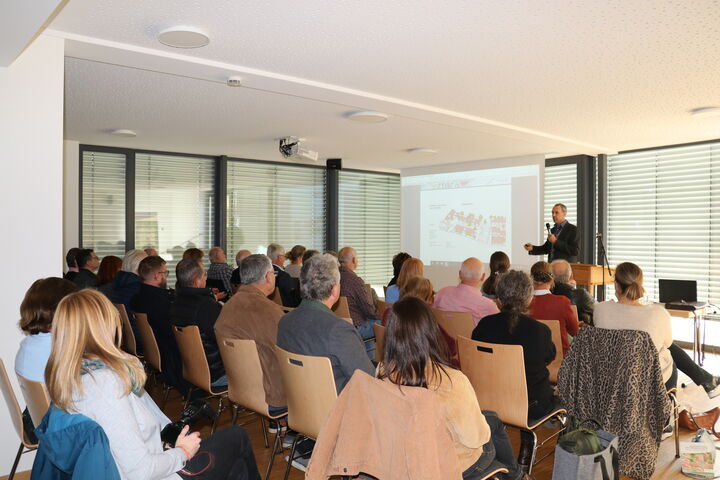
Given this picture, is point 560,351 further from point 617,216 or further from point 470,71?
point 617,216

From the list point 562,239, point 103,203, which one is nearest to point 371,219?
point 562,239

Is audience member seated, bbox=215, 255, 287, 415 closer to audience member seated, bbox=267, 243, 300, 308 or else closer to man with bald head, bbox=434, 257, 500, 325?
man with bald head, bbox=434, 257, 500, 325

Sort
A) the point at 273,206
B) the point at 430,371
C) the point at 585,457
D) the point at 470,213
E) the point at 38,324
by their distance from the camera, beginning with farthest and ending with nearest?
the point at 273,206 < the point at 470,213 < the point at 585,457 < the point at 38,324 < the point at 430,371

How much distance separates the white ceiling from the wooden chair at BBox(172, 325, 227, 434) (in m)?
1.90

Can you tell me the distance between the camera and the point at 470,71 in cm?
431

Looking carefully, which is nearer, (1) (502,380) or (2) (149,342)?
(1) (502,380)

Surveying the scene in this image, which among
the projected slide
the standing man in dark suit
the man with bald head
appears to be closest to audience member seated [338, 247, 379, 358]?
the man with bald head

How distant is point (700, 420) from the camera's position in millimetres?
4090

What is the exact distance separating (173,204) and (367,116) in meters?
4.19

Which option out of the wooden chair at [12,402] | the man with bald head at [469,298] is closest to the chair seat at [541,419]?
the man with bald head at [469,298]

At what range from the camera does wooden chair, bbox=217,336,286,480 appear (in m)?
3.04

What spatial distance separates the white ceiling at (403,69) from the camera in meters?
3.19

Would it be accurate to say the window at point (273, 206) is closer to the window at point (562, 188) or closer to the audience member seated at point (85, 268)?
the audience member seated at point (85, 268)

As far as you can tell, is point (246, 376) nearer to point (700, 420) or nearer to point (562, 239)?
point (700, 420)
